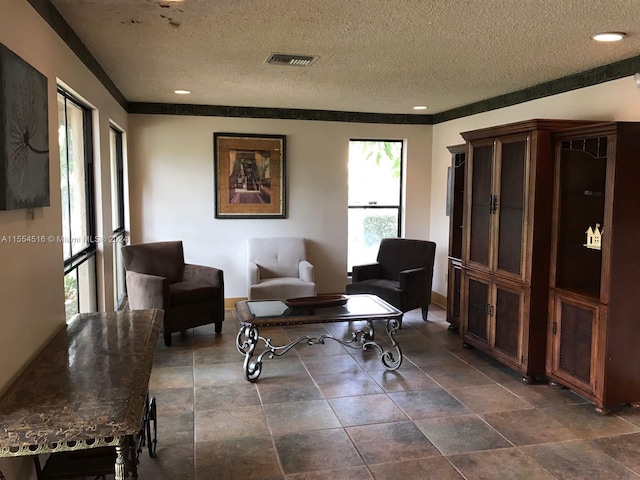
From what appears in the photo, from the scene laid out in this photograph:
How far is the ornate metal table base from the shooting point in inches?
152

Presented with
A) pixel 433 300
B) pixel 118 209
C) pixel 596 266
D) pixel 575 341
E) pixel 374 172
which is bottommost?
pixel 433 300

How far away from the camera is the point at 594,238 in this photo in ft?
11.9

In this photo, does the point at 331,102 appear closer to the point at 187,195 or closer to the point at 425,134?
the point at 425,134

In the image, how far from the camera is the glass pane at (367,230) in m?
6.66

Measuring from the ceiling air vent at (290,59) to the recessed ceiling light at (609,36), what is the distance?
177cm

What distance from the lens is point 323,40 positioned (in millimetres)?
3238

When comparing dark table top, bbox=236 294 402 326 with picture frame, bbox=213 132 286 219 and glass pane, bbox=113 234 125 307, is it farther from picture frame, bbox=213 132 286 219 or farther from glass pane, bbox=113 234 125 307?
picture frame, bbox=213 132 286 219

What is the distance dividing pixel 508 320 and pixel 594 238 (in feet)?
2.88

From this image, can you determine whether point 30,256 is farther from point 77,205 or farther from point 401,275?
point 401,275

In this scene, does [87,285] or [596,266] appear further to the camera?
[87,285]

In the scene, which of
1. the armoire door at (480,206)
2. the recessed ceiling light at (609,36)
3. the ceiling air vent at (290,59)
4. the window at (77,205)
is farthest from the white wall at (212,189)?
the recessed ceiling light at (609,36)

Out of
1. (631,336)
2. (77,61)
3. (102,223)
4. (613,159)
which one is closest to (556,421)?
(631,336)

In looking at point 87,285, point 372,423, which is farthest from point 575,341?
point 87,285

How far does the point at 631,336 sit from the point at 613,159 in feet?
3.71
